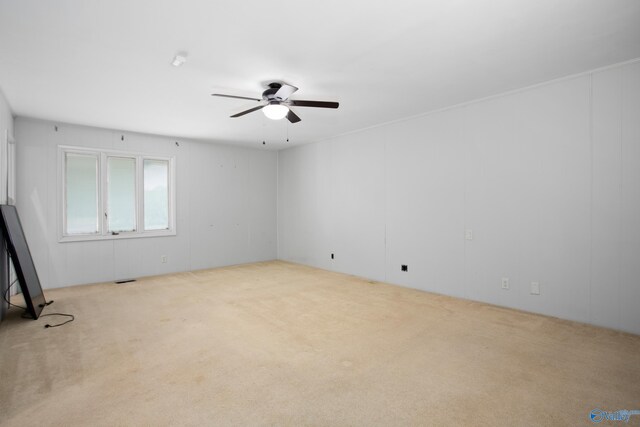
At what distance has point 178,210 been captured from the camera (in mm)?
6227

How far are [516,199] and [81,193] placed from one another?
6.46 meters

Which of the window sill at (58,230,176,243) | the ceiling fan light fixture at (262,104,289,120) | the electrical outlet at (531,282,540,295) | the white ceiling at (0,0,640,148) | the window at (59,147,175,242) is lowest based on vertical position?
the electrical outlet at (531,282,540,295)

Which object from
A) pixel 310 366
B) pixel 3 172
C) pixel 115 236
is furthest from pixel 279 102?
pixel 115 236

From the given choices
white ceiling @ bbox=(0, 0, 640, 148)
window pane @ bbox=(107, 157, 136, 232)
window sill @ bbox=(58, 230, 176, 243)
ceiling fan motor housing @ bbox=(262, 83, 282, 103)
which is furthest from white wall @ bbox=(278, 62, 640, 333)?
window pane @ bbox=(107, 157, 136, 232)

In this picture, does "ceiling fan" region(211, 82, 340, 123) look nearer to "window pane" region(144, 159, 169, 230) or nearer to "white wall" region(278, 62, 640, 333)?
"white wall" region(278, 62, 640, 333)

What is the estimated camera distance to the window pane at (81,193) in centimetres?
520

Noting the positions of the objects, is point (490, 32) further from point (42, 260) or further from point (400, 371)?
point (42, 260)

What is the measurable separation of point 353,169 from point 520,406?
441 centimetres

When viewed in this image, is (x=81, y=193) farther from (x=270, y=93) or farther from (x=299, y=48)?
(x=299, y=48)

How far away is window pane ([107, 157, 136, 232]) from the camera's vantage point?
18.3 feet

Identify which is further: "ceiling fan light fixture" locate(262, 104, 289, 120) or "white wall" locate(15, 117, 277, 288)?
"white wall" locate(15, 117, 277, 288)

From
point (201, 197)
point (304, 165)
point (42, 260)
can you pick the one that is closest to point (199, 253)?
point (201, 197)

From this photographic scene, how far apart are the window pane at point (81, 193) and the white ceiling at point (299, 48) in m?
1.13

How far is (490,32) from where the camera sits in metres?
2.52
